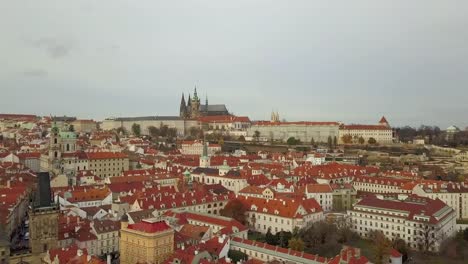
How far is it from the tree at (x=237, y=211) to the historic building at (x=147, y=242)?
12740 millimetres

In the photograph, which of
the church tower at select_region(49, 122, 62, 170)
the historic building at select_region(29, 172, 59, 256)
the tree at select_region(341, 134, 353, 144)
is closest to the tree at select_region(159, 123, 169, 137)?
the tree at select_region(341, 134, 353, 144)

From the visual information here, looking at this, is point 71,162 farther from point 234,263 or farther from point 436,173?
point 436,173

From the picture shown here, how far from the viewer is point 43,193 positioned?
3406 cm

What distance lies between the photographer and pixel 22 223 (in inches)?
1914

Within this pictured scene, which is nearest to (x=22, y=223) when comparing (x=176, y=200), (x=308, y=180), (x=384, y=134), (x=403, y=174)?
(x=176, y=200)

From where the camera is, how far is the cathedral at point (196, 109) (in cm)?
17538

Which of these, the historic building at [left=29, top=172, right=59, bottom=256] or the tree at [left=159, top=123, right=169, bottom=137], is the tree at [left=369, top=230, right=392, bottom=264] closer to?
the historic building at [left=29, top=172, right=59, bottom=256]

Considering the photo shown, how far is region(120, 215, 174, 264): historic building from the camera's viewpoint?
3250 centimetres

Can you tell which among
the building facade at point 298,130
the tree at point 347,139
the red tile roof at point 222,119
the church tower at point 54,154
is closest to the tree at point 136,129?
the red tile roof at point 222,119

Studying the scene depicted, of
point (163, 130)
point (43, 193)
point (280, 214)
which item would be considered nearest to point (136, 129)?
point (163, 130)

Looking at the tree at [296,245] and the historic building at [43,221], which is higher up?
the historic building at [43,221]

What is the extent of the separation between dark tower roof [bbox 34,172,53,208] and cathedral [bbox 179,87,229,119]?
137 meters

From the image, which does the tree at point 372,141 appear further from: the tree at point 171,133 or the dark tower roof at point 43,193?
the dark tower roof at point 43,193

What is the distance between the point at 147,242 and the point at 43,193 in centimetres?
834
